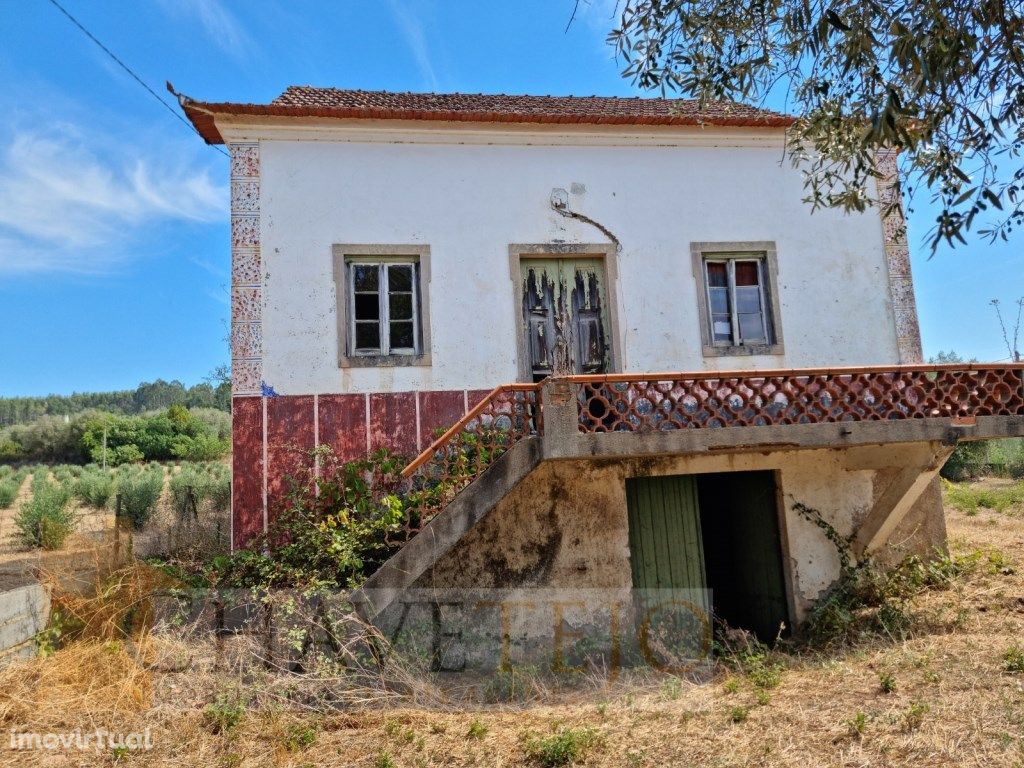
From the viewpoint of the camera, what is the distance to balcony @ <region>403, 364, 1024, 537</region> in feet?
19.6

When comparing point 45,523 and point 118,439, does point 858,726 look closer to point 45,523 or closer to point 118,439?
point 45,523

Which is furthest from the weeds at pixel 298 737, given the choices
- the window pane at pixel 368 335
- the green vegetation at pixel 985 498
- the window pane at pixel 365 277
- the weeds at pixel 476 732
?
the green vegetation at pixel 985 498

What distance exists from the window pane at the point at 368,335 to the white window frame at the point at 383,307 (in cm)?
3

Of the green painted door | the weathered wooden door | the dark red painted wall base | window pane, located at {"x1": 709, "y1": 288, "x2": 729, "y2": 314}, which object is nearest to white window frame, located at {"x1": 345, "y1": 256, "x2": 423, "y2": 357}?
the dark red painted wall base

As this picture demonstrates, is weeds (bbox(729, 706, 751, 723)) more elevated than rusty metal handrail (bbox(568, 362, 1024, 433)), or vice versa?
rusty metal handrail (bbox(568, 362, 1024, 433))

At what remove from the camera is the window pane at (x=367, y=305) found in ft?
25.7

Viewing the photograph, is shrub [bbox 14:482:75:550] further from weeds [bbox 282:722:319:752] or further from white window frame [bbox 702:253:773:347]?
white window frame [bbox 702:253:773:347]

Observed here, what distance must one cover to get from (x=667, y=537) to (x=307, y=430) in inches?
169

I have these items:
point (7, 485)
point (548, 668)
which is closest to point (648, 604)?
point (548, 668)

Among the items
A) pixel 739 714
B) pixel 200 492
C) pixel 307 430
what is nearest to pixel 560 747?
pixel 739 714

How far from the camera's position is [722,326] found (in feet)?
27.5

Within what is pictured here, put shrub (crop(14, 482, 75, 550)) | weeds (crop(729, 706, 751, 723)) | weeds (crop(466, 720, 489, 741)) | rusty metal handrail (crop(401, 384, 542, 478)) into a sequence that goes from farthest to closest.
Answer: shrub (crop(14, 482, 75, 550)), rusty metal handrail (crop(401, 384, 542, 478)), weeds (crop(729, 706, 751, 723)), weeds (crop(466, 720, 489, 741))

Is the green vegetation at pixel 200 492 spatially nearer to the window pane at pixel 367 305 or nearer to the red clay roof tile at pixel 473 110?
the window pane at pixel 367 305

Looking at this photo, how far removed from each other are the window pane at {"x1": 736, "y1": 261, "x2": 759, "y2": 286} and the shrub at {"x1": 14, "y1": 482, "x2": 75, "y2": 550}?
407 inches
